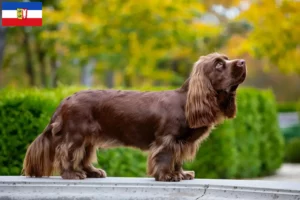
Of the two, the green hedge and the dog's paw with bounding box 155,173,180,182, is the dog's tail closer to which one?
the dog's paw with bounding box 155,173,180,182

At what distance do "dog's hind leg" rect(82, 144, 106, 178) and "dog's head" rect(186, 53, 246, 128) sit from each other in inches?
43.1

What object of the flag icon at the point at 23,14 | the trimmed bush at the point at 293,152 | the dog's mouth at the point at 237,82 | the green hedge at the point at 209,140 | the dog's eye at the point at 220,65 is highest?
the flag icon at the point at 23,14

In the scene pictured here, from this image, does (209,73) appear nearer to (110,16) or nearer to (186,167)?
(186,167)

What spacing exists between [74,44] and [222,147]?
26.9ft

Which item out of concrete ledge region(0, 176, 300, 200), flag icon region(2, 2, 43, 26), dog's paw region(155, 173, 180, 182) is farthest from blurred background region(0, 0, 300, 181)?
dog's paw region(155, 173, 180, 182)

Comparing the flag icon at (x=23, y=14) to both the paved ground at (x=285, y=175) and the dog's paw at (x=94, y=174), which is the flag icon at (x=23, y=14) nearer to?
the dog's paw at (x=94, y=174)

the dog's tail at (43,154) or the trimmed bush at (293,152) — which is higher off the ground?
the dog's tail at (43,154)

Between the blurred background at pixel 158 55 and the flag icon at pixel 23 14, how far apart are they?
187cm

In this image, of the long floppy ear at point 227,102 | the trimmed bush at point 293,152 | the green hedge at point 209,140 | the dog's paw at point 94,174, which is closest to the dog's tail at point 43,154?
the dog's paw at point 94,174

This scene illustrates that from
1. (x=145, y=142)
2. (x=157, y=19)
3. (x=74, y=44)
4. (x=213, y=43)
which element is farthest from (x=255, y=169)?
(x=213, y=43)

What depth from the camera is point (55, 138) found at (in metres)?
6.55

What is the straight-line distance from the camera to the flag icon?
7770 millimetres

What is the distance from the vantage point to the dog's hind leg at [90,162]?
6.64m

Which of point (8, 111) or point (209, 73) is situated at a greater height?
point (209, 73)
